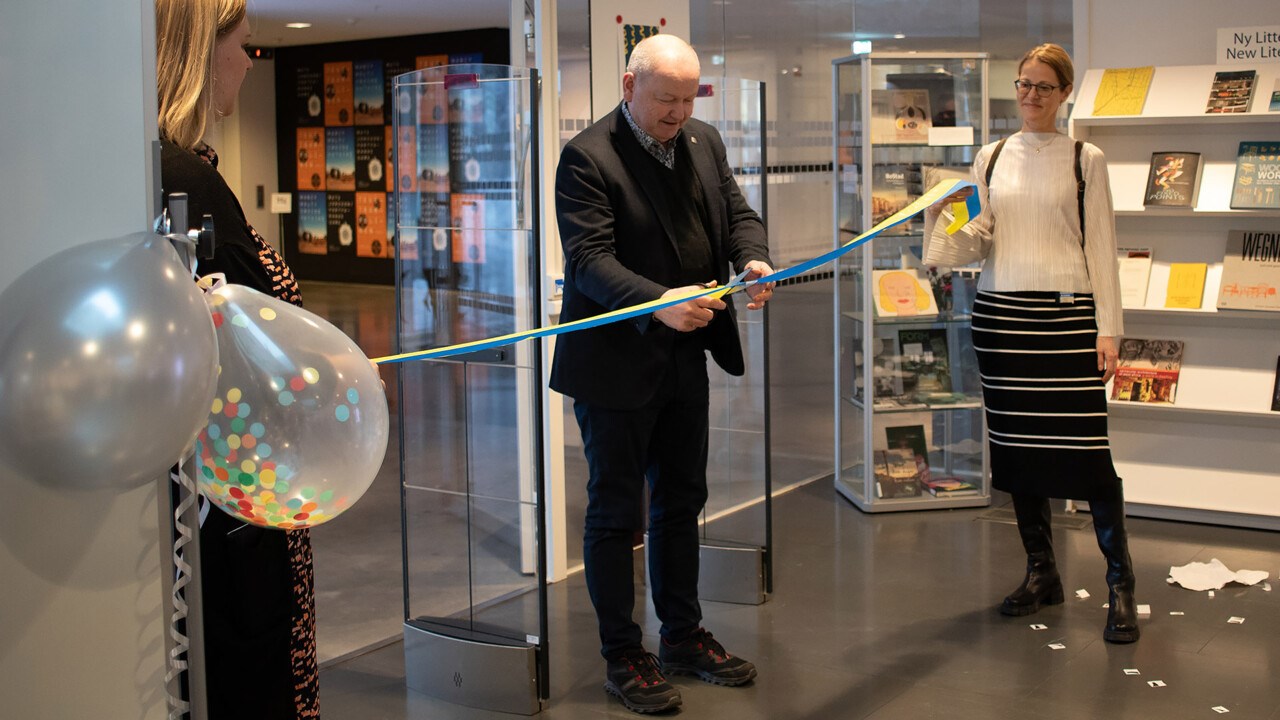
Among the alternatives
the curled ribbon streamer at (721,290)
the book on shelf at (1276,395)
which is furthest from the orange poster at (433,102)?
the book on shelf at (1276,395)

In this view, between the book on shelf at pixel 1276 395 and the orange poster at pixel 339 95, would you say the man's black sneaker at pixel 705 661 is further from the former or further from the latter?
the orange poster at pixel 339 95

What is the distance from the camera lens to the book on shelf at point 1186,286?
5.25m

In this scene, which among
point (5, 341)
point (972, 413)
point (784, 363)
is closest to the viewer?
point (5, 341)

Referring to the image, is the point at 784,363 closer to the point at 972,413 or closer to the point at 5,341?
the point at 972,413

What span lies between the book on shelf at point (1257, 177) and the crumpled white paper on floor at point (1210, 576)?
1.51 meters

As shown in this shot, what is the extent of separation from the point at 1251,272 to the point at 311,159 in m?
15.2

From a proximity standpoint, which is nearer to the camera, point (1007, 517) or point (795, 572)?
point (795, 572)

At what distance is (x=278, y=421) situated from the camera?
5.10 ft

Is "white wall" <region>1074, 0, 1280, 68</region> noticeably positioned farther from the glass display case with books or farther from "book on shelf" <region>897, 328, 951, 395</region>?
"book on shelf" <region>897, 328, 951, 395</region>

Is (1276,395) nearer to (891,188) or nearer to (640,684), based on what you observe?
(891,188)

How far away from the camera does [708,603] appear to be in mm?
4332

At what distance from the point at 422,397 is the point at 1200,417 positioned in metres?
3.45

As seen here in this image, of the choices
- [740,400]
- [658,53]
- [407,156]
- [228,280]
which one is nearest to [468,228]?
[407,156]

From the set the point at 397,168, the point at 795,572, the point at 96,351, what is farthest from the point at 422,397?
the point at 96,351
